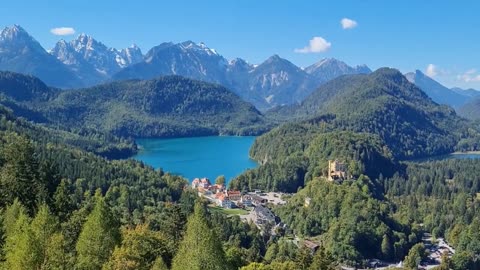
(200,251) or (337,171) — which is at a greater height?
(200,251)

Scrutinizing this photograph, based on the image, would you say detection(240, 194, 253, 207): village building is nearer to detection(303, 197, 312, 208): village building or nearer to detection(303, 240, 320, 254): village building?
detection(303, 197, 312, 208): village building

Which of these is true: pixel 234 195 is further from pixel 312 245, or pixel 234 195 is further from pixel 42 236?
pixel 42 236

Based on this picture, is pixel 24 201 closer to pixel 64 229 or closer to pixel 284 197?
pixel 64 229

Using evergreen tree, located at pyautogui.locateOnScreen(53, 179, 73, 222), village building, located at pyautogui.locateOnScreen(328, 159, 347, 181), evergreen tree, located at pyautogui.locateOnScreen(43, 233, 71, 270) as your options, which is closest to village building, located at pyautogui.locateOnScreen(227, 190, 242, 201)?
village building, located at pyautogui.locateOnScreen(328, 159, 347, 181)

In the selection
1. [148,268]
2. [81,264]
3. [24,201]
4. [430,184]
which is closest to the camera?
[81,264]

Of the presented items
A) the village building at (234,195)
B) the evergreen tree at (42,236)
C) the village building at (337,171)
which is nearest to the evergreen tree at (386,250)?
the village building at (337,171)

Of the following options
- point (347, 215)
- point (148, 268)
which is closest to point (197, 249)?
point (148, 268)

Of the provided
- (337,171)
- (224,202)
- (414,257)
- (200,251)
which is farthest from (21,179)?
(337,171)
